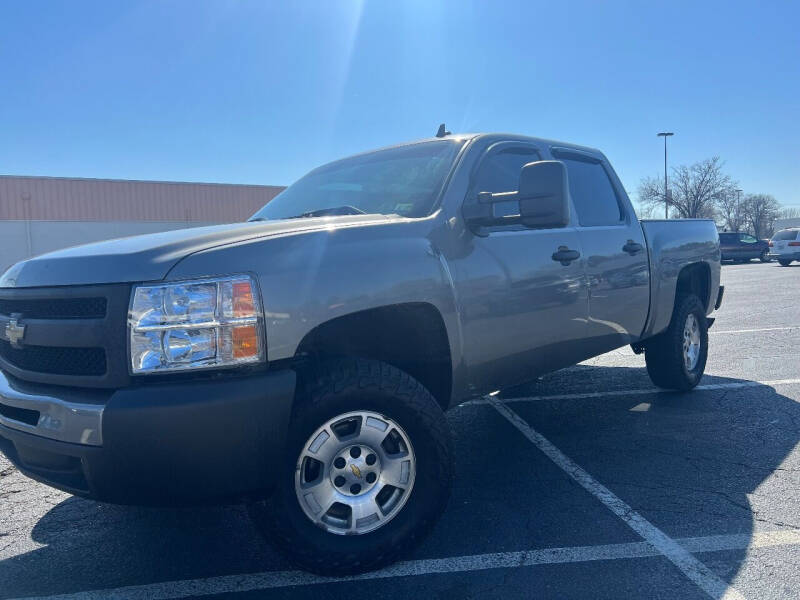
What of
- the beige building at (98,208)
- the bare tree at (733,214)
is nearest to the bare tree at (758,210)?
the bare tree at (733,214)

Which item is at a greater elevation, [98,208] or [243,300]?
[98,208]

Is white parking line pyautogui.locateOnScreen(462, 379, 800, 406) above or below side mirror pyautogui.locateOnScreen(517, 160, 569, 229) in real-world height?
below

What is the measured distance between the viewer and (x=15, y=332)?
2.64 metres

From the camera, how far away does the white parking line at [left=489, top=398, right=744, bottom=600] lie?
2.57m

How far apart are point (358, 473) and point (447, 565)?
1.89ft

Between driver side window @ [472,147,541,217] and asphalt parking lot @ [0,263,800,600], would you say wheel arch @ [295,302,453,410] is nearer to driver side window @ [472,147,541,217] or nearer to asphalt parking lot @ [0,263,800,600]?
asphalt parking lot @ [0,263,800,600]

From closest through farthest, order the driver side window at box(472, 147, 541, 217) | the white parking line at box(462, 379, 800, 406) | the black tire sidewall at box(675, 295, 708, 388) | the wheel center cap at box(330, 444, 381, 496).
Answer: the wheel center cap at box(330, 444, 381, 496) < the driver side window at box(472, 147, 541, 217) < the black tire sidewall at box(675, 295, 708, 388) < the white parking line at box(462, 379, 800, 406)

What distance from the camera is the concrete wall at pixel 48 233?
1057 inches

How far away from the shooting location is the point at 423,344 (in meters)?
3.14

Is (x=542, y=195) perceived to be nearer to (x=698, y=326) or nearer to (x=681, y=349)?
(x=681, y=349)

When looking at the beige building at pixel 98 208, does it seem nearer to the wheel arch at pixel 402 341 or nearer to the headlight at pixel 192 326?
the wheel arch at pixel 402 341

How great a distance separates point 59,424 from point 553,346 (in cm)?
265

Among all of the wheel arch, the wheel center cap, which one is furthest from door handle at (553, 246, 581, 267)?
the wheel center cap

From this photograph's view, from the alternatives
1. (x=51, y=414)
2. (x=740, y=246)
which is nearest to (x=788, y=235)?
(x=740, y=246)
